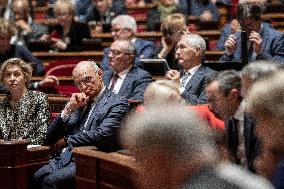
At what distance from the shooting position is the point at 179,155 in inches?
42.6

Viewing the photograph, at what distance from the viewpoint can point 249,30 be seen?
3424 mm

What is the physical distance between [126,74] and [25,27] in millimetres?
2016

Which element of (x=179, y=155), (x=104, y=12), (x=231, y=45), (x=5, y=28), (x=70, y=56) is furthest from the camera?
(x=104, y=12)

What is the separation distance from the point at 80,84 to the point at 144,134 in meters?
1.98

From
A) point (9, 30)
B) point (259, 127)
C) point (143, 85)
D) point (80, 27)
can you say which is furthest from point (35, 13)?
point (259, 127)

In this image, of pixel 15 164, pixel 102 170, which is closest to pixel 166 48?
pixel 15 164

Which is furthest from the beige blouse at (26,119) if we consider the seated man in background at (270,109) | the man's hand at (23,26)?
the man's hand at (23,26)

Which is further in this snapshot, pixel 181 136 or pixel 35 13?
pixel 35 13

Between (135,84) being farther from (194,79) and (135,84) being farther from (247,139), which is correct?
(247,139)

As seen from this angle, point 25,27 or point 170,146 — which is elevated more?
point 170,146

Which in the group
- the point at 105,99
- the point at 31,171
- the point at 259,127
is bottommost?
the point at 31,171

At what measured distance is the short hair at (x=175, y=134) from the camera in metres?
1.08

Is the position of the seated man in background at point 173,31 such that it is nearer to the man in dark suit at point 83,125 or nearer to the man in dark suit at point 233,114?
the man in dark suit at point 83,125

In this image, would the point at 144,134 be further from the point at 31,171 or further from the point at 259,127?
the point at 31,171
